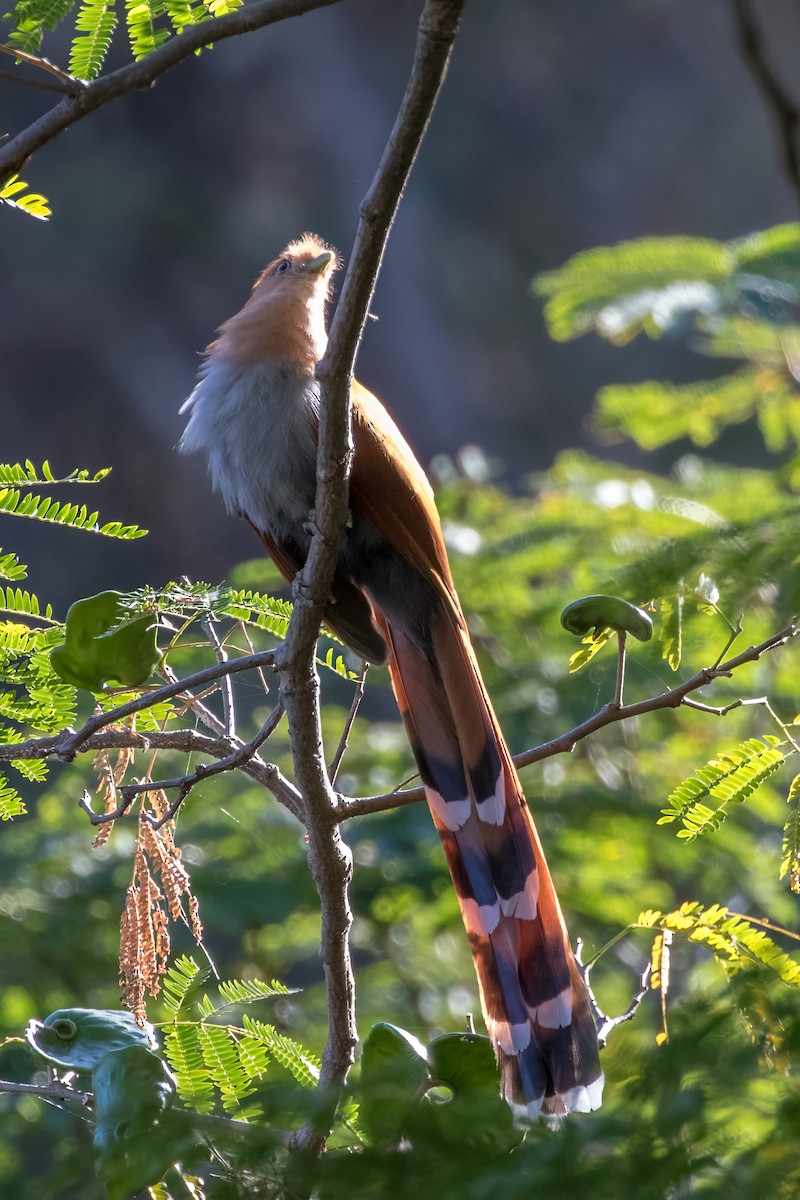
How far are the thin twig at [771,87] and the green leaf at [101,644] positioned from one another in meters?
0.97

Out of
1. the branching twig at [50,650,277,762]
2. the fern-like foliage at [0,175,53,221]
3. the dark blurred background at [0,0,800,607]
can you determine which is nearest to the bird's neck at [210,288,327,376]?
the fern-like foliage at [0,175,53,221]

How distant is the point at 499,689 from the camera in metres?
3.04

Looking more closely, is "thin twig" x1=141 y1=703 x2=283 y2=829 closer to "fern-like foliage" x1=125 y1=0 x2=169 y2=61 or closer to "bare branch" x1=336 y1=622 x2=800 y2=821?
"bare branch" x1=336 y1=622 x2=800 y2=821

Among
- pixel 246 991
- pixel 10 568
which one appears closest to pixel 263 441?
pixel 10 568

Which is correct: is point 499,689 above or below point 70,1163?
below

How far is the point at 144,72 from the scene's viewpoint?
1203mm

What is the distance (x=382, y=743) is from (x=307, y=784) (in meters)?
1.71

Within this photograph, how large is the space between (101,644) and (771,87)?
3.37ft

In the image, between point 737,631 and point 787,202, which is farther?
point 787,202

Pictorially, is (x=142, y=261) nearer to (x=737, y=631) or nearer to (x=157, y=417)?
(x=157, y=417)

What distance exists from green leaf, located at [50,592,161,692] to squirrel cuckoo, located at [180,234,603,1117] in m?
0.57

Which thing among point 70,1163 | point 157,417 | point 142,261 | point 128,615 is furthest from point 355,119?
point 70,1163

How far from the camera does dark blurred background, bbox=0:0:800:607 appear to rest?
10.3 m

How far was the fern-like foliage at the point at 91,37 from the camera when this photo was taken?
150 centimetres
